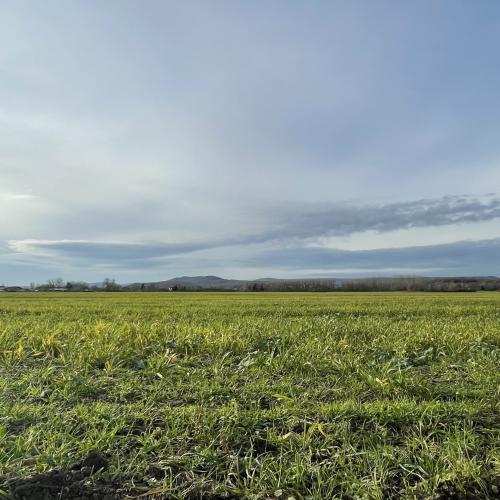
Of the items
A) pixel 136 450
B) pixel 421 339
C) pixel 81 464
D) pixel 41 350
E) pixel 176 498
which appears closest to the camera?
pixel 176 498

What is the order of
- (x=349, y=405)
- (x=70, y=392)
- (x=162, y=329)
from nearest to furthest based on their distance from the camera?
(x=349, y=405)
(x=70, y=392)
(x=162, y=329)

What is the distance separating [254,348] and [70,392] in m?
3.43

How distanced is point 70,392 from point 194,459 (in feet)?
7.62

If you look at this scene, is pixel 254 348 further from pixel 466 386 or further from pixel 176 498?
pixel 176 498

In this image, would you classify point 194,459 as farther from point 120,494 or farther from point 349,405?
point 349,405

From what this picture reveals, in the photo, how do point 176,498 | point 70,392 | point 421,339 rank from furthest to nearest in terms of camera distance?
point 421,339, point 70,392, point 176,498

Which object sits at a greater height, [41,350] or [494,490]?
[41,350]

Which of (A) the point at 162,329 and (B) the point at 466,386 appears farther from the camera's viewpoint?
(A) the point at 162,329

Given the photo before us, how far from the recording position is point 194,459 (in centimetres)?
331

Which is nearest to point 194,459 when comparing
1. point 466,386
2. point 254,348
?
point 466,386

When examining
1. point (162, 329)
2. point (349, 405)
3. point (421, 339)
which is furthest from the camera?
point (162, 329)

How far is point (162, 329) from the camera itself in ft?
29.0

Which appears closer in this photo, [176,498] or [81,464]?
[176,498]

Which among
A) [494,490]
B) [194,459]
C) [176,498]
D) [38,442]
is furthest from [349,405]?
[38,442]
